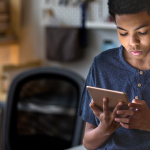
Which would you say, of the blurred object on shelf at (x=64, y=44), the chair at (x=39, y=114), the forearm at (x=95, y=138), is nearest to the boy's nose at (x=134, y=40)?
the forearm at (x=95, y=138)

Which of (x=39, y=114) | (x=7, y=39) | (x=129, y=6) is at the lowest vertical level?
(x=39, y=114)

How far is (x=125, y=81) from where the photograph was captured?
13.5 inches

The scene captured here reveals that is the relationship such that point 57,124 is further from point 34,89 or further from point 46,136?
point 34,89

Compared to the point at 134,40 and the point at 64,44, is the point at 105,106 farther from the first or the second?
the point at 64,44

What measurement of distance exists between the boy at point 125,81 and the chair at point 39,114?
48 centimetres

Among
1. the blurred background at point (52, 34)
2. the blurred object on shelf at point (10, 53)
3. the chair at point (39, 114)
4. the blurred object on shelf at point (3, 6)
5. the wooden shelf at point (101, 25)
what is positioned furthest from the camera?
the blurred object on shelf at point (10, 53)

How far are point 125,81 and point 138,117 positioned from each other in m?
0.05

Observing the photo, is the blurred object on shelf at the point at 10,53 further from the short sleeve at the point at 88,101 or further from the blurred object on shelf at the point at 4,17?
the short sleeve at the point at 88,101

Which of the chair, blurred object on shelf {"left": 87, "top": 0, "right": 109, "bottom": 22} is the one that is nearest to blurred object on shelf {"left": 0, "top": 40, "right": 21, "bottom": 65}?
blurred object on shelf {"left": 87, "top": 0, "right": 109, "bottom": 22}

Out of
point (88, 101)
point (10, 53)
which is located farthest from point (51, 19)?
point (88, 101)

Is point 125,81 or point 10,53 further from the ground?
point 125,81

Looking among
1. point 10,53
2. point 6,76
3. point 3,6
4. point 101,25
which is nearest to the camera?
point 101,25

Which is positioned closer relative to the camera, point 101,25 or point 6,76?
point 101,25

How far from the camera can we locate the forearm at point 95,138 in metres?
0.37
